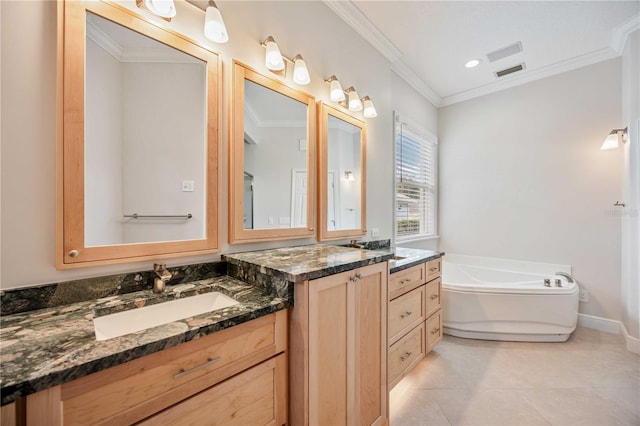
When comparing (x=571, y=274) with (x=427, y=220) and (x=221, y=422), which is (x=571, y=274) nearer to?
(x=427, y=220)

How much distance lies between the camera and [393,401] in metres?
1.74

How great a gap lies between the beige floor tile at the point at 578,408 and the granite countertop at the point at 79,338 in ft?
6.12

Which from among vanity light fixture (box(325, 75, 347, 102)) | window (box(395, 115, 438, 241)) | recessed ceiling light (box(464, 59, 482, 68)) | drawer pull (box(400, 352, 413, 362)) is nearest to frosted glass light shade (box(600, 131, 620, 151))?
recessed ceiling light (box(464, 59, 482, 68))

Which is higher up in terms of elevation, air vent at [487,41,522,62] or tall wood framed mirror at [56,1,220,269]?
air vent at [487,41,522,62]

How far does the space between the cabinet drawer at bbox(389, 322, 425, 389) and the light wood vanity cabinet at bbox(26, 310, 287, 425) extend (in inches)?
34.9

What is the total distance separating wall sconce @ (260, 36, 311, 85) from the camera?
5.16ft

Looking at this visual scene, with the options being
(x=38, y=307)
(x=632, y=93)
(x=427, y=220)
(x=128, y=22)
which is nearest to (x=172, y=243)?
(x=38, y=307)

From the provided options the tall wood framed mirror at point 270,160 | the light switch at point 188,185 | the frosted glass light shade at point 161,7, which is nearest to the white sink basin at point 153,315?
the tall wood framed mirror at point 270,160

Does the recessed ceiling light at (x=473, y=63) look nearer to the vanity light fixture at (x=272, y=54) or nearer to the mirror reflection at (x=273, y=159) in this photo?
the mirror reflection at (x=273, y=159)

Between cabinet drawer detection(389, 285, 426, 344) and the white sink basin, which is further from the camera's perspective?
cabinet drawer detection(389, 285, 426, 344)

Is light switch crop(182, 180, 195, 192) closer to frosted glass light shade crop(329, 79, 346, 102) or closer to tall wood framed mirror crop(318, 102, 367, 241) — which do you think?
tall wood framed mirror crop(318, 102, 367, 241)

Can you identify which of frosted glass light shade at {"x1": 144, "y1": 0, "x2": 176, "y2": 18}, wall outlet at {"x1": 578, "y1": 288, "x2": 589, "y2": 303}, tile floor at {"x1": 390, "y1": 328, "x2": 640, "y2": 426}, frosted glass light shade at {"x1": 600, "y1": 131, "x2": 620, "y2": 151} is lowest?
tile floor at {"x1": 390, "y1": 328, "x2": 640, "y2": 426}

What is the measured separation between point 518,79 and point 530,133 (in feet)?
2.22

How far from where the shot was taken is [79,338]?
0.74 metres
